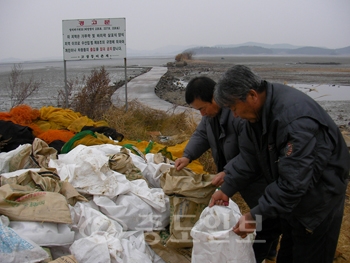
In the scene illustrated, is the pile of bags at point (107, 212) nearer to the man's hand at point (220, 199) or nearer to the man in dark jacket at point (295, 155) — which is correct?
the man's hand at point (220, 199)

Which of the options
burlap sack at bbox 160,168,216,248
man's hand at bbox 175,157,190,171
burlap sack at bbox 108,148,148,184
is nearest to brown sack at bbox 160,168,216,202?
burlap sack at bbox 160,168,216,248

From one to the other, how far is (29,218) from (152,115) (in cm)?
532

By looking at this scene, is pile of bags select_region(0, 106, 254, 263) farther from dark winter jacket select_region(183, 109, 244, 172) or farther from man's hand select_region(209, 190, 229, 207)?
dark winter jacket select_region(183, 109, 244, 172)

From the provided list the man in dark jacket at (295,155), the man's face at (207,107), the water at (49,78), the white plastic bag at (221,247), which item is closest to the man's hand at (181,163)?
the man's face at (207,107)

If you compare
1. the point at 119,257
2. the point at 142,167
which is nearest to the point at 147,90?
the point at 142,167

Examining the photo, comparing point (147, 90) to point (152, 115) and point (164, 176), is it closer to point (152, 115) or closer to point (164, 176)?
point (152, 115)

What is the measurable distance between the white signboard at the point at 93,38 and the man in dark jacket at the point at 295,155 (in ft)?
18.7

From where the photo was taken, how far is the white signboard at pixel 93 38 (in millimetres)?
7285

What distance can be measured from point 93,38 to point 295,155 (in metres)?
6.32

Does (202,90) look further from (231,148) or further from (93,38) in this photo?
(93,38)

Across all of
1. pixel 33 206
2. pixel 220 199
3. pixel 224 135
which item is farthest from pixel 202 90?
pixel 33 206

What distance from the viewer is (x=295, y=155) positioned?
1.81m

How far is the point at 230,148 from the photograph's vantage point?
291 cm

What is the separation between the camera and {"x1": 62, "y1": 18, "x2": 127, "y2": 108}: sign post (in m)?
7.29
